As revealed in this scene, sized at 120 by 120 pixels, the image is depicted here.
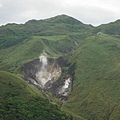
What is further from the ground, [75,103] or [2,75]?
[2,75]

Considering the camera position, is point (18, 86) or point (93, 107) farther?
point (93, 107)

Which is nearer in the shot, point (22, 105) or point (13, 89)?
point (22, 105)

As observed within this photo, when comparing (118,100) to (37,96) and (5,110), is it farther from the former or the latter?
(5,110)

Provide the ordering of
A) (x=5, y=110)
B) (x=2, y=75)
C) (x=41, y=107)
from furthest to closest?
(x=2, y=75) < (x=41, y=107) < (x=5, y=110)

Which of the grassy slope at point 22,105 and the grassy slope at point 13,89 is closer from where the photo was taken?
the grassy slope at point 22,105

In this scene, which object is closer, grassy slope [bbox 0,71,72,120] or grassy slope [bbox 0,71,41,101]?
grassy slope [bbox 0,71,72,120]

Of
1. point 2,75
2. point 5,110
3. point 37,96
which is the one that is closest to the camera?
point 5,110

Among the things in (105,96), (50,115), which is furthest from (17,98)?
(105,96)

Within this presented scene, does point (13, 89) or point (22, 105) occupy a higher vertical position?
point (13, 89)
